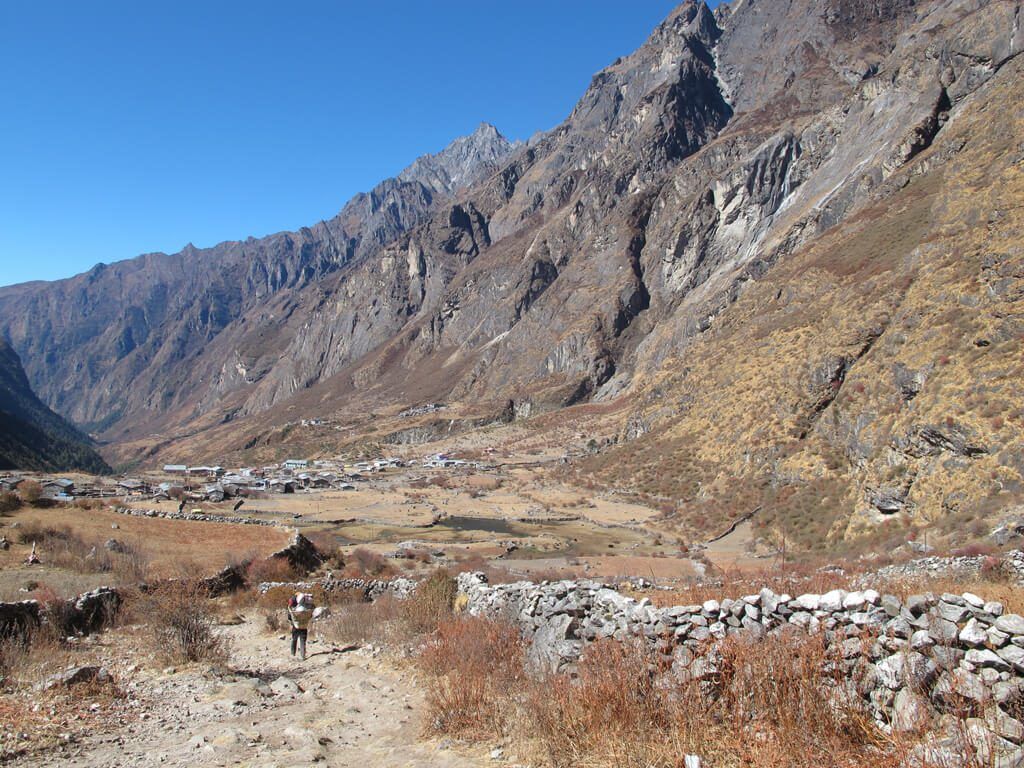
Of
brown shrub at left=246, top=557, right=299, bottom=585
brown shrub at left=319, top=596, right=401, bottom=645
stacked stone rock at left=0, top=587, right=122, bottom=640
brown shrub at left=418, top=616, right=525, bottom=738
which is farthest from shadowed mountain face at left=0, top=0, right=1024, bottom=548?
stacked stone rock at left=0, top=587, right=122, bottom=640

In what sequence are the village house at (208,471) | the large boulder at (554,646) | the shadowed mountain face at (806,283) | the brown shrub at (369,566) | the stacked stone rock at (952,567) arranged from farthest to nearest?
the village house at (208,471), the shadowed mountain face at (806,283), the brown shrub at (369,566), the stacked stone rock at (952,567), the large boulder at (554,646)

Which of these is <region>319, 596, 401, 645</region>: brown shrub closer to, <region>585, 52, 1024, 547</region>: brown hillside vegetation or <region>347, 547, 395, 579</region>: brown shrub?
<region>347, 547, 395, 579</region>: brown shrub

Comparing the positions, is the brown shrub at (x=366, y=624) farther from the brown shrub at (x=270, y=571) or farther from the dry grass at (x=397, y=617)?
the brown shrub at (x=270, y=571)

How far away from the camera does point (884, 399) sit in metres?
31.2

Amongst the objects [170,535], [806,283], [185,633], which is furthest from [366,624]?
[806,283]

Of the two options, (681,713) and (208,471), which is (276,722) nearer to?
(681,713)

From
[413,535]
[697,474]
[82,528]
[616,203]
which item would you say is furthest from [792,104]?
[82,528]

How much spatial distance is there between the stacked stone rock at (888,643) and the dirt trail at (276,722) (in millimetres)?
2493

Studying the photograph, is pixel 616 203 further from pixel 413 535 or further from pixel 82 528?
pixel 82 528

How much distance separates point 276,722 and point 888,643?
793cm

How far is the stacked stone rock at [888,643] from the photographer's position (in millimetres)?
5086

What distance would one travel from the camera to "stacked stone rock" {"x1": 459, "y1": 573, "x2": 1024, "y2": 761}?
509cm

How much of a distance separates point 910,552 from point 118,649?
23564 millimetres

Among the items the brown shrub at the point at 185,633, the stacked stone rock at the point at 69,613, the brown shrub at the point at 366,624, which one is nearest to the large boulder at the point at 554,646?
the brown shrub at the point at 366,624
